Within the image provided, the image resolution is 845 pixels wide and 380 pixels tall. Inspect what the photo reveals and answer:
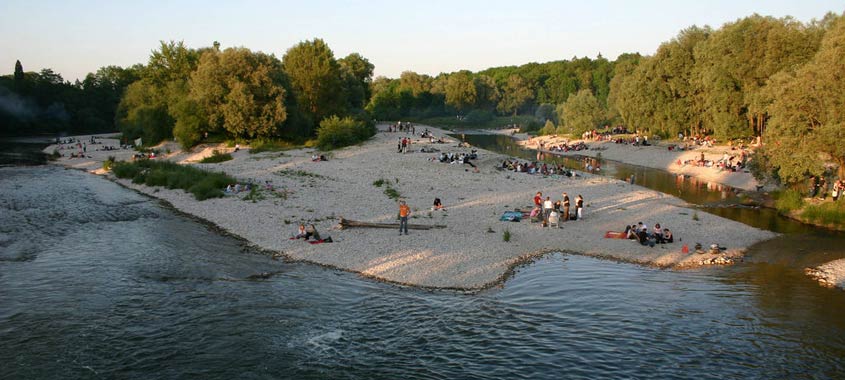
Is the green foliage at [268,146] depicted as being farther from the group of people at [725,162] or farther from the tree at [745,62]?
the tree at [745,62]

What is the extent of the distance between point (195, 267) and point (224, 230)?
23.6 ft

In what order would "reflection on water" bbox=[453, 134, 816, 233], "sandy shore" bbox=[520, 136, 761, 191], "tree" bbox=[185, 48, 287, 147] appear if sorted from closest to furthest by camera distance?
1. "reflection on water" bbox=[453, 134, 816, 233]
2. "sandy shore" bbox=[520, 136, 761, 191]
3. "tree" bbox=[185, 48, 287, 147]

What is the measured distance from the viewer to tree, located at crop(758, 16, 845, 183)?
32.5 meters

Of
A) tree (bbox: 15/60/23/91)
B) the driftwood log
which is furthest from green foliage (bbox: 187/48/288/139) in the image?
tree (bbox: 15/60/23/91)

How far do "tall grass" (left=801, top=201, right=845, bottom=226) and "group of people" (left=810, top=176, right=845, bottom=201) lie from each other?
1.32m

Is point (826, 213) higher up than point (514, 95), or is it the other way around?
point (514, 95)

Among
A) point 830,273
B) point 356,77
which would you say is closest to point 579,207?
point 830,273

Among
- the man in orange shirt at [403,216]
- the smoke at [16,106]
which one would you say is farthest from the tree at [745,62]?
the smoke at [16,106]

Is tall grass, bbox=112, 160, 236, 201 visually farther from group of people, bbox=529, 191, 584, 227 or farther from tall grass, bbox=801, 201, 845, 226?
tall grass, bbox=801, 201, 845, 226

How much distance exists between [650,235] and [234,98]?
52304 millimetres

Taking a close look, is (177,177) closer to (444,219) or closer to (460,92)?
(444,219)

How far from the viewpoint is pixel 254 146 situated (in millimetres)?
66750

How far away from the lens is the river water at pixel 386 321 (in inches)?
581

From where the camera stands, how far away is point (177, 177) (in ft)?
144
